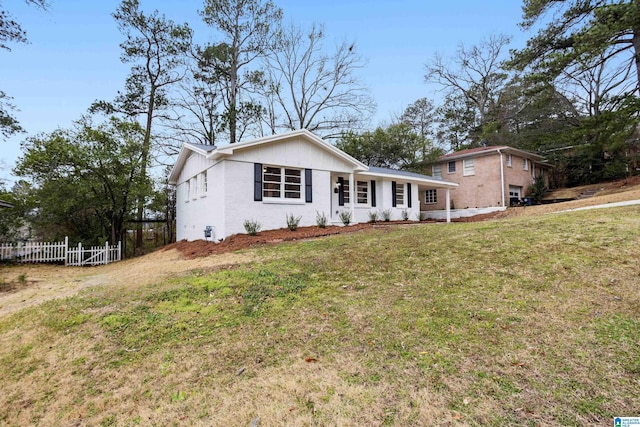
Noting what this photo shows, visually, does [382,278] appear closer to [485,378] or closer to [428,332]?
[428,332]

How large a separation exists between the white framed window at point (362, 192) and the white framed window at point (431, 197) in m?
9.15

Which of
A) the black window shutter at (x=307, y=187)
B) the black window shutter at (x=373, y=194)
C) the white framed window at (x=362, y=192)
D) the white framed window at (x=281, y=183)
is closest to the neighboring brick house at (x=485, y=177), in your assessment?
the black window shutter at (x=373, y=194)

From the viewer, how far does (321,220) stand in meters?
12.7

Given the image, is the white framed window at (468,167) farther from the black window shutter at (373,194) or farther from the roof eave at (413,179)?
the black window shutter at (373,194)

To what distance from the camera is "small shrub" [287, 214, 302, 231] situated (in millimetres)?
11750

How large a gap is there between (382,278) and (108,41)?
22.6 m

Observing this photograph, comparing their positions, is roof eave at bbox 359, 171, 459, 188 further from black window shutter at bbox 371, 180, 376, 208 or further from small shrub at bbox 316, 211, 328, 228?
small shrub at bbox 316, 211, 328, 228

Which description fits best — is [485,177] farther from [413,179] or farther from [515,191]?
[413,179]

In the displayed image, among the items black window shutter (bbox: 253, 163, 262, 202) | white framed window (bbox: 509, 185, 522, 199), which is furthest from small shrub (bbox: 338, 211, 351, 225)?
white framed window (bbox: 509, 185, 522, 199)

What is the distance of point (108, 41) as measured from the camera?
1853cm

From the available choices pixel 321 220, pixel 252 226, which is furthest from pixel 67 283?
pixel 321 220

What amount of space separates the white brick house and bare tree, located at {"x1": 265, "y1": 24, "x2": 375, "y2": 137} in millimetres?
10365

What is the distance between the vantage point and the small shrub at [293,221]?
11.8 m

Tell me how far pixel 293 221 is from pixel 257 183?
2065 mm
